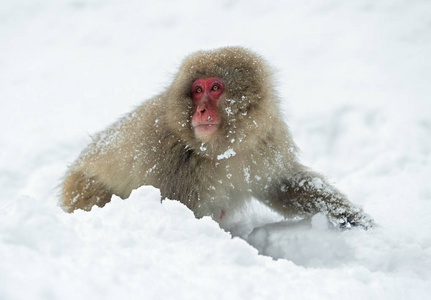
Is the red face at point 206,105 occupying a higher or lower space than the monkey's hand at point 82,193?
higher

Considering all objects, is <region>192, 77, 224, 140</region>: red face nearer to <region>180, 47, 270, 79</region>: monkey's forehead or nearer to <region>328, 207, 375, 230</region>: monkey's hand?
<region>180, 47, 270, 79</region>: monkey's forehead

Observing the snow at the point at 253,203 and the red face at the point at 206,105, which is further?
the red face at the point at 206,105

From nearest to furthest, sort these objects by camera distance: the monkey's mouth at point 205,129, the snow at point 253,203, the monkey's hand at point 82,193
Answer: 1. the snow at point 253,203
2. the monkey's mouth at point 205,129
3. the monkey's hand at point 82,193

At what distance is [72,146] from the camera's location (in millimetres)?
6625

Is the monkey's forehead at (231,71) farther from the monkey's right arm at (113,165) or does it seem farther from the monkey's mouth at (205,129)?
the monkey's right arm at (113,165)

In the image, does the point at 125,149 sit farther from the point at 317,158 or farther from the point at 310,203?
the point at 317,158

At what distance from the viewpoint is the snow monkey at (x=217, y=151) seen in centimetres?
291

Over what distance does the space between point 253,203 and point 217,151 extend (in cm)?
82

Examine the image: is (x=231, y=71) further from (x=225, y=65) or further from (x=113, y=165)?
(x=113, y=165)

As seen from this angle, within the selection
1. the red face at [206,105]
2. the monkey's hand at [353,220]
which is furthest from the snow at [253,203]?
the red face at [206,105]

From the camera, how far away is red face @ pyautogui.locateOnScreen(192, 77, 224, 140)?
2818mm

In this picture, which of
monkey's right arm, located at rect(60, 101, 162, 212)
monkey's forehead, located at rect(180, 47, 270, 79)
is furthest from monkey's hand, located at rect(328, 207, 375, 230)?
monkey's right arm, located at rect(60, 101, 162, 212)

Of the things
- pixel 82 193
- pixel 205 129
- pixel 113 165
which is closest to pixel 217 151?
pixel 205 129

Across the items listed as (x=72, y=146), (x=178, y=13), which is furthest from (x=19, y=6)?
(x=72, y=146)
